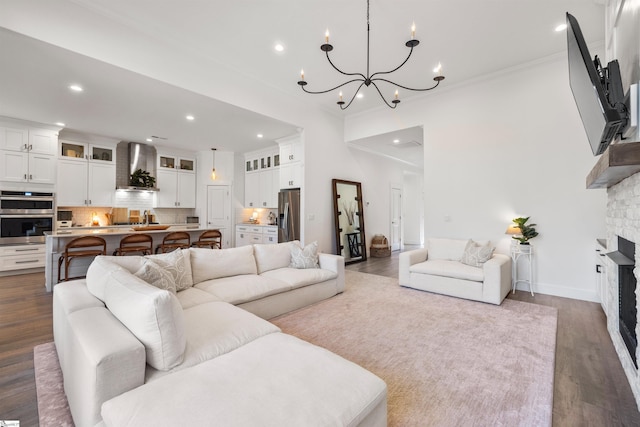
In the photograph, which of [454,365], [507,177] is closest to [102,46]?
[454,365]

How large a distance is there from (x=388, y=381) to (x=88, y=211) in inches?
302

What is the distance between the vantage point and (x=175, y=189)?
7.64 metres

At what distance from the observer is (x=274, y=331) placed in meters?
1.99

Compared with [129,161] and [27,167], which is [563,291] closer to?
[129,161]

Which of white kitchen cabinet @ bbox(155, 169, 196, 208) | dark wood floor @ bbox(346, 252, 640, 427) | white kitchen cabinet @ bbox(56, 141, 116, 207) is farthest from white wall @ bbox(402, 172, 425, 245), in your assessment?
white kitchen cabinet @ bbox(56, 141, 116, 207)

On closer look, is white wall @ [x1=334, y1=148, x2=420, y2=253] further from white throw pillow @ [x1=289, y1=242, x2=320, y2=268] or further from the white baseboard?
the white baseboard

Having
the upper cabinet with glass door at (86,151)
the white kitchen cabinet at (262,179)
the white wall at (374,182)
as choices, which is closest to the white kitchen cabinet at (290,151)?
the white kitchen cabinet at (262,179)

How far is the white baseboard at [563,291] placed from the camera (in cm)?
384

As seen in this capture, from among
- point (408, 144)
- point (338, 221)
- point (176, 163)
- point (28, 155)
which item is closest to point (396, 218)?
point (408, 144)

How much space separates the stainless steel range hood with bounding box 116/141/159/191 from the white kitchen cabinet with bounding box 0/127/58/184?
1.32 metres

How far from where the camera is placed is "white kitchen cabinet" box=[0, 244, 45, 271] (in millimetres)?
5035

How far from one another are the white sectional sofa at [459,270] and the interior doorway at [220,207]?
207 inches

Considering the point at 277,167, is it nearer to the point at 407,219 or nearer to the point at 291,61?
the point at 291,61

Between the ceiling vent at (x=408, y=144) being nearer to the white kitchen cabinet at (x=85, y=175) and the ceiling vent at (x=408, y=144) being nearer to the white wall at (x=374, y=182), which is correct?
the white wall at (x=374, y=182)
